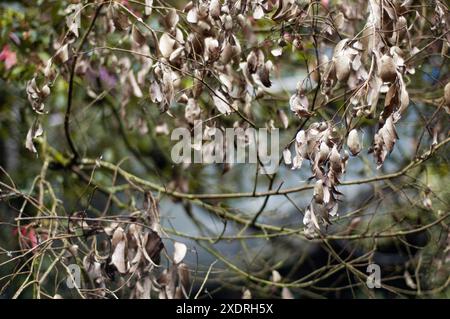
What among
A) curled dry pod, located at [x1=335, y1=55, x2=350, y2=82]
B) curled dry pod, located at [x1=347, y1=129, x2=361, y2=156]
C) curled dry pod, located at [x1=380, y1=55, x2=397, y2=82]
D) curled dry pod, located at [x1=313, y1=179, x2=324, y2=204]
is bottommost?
curled dry pod, located at [x1=313, y1=179, x2=324, y2=204]

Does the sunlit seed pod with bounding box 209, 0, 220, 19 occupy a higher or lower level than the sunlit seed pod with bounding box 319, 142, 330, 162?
higher

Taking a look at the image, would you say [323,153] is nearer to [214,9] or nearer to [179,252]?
[214,9]

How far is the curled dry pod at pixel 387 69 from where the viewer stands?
5.17ft

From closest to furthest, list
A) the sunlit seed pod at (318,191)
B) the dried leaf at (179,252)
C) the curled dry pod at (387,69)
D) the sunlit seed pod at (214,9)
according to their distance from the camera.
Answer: the curled dry pod at (387,69)
the sunlit seed pod at (318,191)
the sunlit seed pod at (214,9)
the dried leaf at (179,252)

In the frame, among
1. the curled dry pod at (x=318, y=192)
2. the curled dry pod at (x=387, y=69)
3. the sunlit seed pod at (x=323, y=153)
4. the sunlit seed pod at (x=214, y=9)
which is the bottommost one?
the curled dry pod at (x=318, y=192)

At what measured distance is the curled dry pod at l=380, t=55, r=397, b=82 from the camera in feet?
5.17

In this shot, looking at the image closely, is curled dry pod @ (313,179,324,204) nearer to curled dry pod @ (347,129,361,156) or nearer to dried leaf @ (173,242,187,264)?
curled dry pod @ (347,129,361,156)

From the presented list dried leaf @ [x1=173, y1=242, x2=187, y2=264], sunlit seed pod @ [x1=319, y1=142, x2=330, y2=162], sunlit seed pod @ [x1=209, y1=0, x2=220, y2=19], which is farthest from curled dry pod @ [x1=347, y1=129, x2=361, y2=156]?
dried leaf @ [x1=173, y1=242, x2=187, y2=264]

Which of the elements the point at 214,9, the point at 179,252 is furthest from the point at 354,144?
the point at 179,252

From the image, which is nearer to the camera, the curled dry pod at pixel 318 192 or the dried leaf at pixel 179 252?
the curled dry pod at pixel 318 192

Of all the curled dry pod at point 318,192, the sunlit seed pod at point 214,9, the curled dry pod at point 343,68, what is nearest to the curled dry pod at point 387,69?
the curled dry pod at point 343,68

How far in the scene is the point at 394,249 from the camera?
12.0ft

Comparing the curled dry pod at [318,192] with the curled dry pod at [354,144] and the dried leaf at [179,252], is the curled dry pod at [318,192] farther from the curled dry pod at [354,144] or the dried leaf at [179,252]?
the dried leaf at [179,252]
